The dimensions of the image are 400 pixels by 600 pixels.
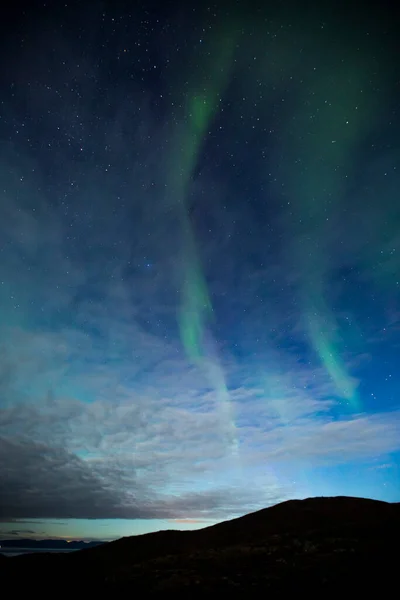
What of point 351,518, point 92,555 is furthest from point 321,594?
point 92,555

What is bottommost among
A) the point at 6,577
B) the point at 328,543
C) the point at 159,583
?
the point at 6,577

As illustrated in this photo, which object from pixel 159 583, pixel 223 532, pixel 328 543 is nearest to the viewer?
pixel 159 583

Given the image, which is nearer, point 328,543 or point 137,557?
point 328,543

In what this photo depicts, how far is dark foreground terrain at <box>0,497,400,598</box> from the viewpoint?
23266 millimetres

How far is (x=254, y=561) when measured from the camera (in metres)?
30.9

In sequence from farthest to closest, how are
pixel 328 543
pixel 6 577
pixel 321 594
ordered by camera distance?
1. pixel 6 577
2. pixel 328 543
3. pixel 321 594

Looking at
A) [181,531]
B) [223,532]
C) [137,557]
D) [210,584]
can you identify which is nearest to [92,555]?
[137,557]

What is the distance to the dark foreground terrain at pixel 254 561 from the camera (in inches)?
916

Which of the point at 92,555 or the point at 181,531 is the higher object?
the point at 181,531

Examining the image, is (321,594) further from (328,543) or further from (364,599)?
(328,543)

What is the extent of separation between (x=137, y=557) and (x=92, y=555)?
6121 mm

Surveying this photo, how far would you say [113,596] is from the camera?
2584 centimetres

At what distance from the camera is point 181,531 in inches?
2085

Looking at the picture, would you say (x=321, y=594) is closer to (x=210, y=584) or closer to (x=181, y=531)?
(x=210, y=584)
